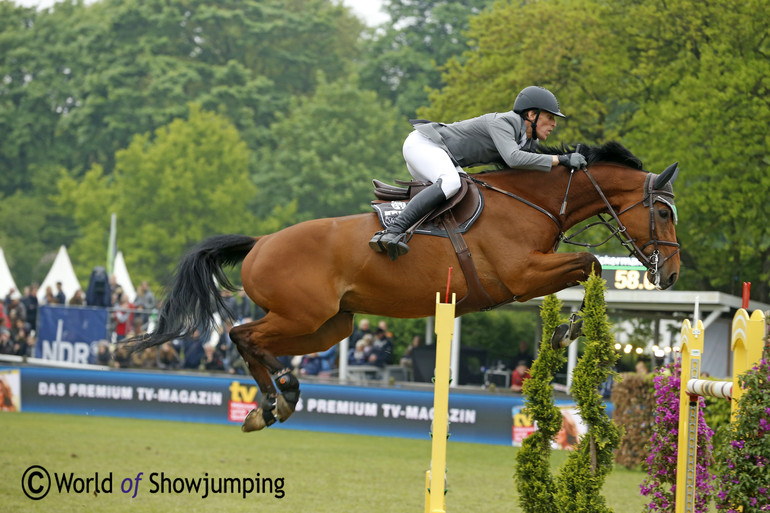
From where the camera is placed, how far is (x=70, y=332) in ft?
60.9

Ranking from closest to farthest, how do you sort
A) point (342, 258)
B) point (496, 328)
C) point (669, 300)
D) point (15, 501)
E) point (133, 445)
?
point (342, 258) → point (15, 501) → point (133, 445) → point (669, 300) → point (496, 328)

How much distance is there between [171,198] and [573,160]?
3365 cm

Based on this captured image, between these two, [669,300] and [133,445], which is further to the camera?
[669,300]

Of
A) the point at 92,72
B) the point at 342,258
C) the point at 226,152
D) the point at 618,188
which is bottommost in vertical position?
the point at 342,258

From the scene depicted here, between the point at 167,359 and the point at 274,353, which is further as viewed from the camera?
the point at 167,359

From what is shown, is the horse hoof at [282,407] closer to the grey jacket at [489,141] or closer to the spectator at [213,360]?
the grey jacket at [489,141]

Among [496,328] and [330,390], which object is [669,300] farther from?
[496,328]

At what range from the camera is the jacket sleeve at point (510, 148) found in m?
5.98

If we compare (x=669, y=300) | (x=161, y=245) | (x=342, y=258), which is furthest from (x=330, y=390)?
(x=161, y=245)

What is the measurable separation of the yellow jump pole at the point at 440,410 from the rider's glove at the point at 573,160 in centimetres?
183

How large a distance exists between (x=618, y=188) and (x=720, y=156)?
13529mm

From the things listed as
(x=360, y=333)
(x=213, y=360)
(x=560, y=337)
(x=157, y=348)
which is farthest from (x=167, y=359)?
(x=560, y=337)

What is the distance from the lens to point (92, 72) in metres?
48.1

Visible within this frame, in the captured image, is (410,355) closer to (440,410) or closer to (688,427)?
(688,427)
